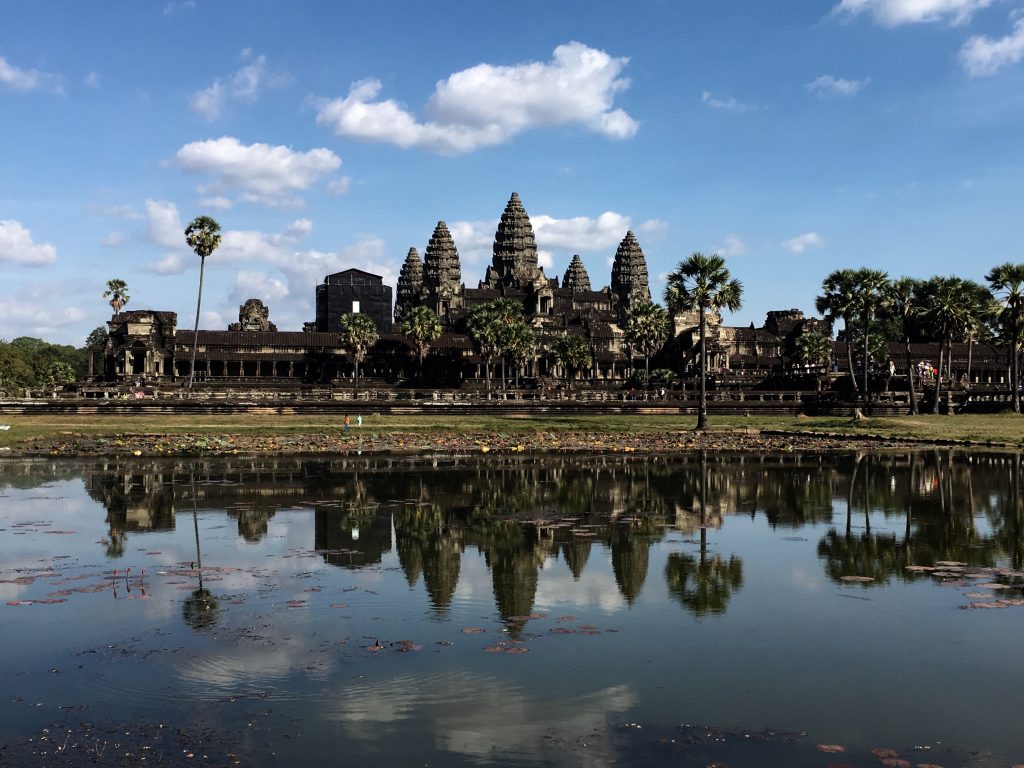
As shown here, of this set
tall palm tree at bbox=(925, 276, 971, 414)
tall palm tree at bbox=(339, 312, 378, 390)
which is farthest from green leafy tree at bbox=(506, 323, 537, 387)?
tall palm tree at bbox=(925, 276, 971, 414)

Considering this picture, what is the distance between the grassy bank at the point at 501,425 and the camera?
59.4m

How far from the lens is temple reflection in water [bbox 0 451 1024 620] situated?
19.8 metres

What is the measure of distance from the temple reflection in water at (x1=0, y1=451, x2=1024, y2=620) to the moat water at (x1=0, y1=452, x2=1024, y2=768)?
0.17m

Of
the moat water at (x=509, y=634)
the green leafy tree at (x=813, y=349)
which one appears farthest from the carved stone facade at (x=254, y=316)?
the moat water at (x=509, y=634)

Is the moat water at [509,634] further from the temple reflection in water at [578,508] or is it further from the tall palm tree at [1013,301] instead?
the tall palm tree at [1013,301]

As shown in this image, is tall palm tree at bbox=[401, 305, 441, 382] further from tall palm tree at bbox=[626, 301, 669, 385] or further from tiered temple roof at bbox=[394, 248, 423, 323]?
tiered temple roof at bbox=[394, 248, 423, 323]

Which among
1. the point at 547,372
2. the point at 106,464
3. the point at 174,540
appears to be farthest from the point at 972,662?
the point at 547,372

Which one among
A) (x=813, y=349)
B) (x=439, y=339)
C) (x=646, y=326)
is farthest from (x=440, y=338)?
(x=813, y=349)

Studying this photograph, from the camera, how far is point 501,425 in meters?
66.8

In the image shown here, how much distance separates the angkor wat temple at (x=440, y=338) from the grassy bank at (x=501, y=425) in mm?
42171

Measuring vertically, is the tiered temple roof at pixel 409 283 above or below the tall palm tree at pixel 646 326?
above

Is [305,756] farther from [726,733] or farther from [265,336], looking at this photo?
[265,336]

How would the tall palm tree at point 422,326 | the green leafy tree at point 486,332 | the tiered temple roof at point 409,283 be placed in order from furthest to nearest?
the tiered temple roof at point 409,283 < the tall palm tree at point 422,326 < the green leafy tree at point 486,332

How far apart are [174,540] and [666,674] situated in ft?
46.8
